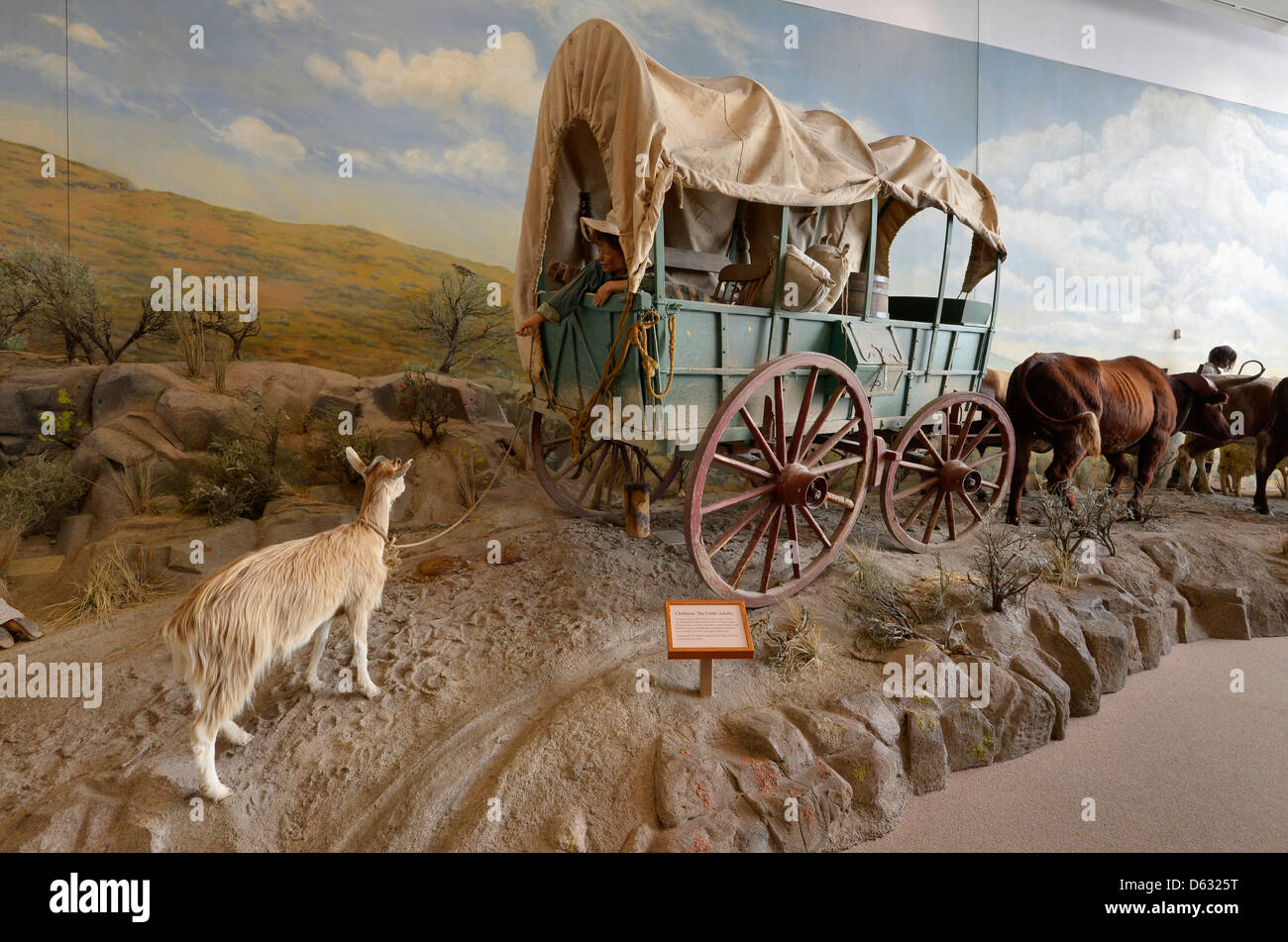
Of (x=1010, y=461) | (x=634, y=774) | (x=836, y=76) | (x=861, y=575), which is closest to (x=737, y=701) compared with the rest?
(x=634, y=774)

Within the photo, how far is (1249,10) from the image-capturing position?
7520 millimetres

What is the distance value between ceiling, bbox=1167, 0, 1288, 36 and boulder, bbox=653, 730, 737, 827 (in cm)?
978

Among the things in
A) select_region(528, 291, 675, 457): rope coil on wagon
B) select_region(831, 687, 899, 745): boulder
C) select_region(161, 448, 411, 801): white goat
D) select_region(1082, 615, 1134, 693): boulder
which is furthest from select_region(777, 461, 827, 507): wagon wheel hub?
select_region(161, 448, 411, 801): white goat

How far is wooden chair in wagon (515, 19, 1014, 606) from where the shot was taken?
3.62m

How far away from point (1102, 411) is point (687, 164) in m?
4.20

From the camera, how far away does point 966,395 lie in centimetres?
523

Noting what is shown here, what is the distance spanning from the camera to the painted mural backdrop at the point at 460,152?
6.45 meters

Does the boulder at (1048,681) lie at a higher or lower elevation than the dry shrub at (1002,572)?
lower

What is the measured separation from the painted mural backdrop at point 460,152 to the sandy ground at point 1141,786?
21.2 feet

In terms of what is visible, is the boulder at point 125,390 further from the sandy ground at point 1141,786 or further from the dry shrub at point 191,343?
the sandy ground at point 1141,786

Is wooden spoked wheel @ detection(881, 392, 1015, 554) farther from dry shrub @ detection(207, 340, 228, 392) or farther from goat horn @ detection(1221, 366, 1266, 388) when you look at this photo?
dry shrub @ detection(207, 340, 228, 392)
